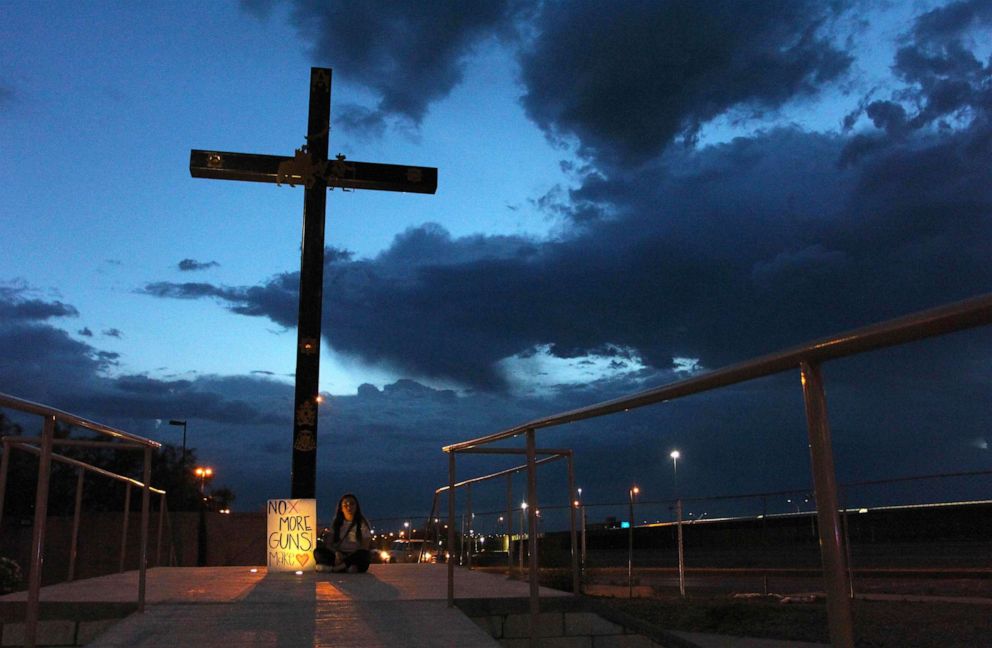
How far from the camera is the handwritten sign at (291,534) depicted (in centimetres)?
1006

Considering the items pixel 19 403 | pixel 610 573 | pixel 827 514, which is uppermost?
pixel 19 403

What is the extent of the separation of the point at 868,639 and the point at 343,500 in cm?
581

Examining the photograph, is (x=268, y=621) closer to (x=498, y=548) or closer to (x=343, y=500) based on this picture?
(x=343, y=500)

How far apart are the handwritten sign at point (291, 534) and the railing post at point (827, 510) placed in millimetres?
8798

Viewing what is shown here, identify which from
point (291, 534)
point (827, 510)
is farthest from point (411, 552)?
point (827, 510)

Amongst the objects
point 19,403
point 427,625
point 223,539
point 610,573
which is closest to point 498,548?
point 610,573

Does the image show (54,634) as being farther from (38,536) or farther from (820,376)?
(820,376)

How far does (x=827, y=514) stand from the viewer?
6.82ft

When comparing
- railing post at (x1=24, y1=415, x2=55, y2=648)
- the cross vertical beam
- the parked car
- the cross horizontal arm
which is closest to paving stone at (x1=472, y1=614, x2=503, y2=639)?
railing post at (x1=24, y1=415, x2=55, y2=648)

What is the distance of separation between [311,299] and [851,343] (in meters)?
10.0

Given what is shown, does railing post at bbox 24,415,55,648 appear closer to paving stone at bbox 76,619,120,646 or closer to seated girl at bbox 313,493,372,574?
paving stone at bbox 76,619,120,646

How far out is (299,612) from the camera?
5.57 metres

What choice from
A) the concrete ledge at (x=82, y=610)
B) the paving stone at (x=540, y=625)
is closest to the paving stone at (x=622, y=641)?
the paving stone at (x=540, y=625)

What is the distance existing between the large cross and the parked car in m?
2.58
